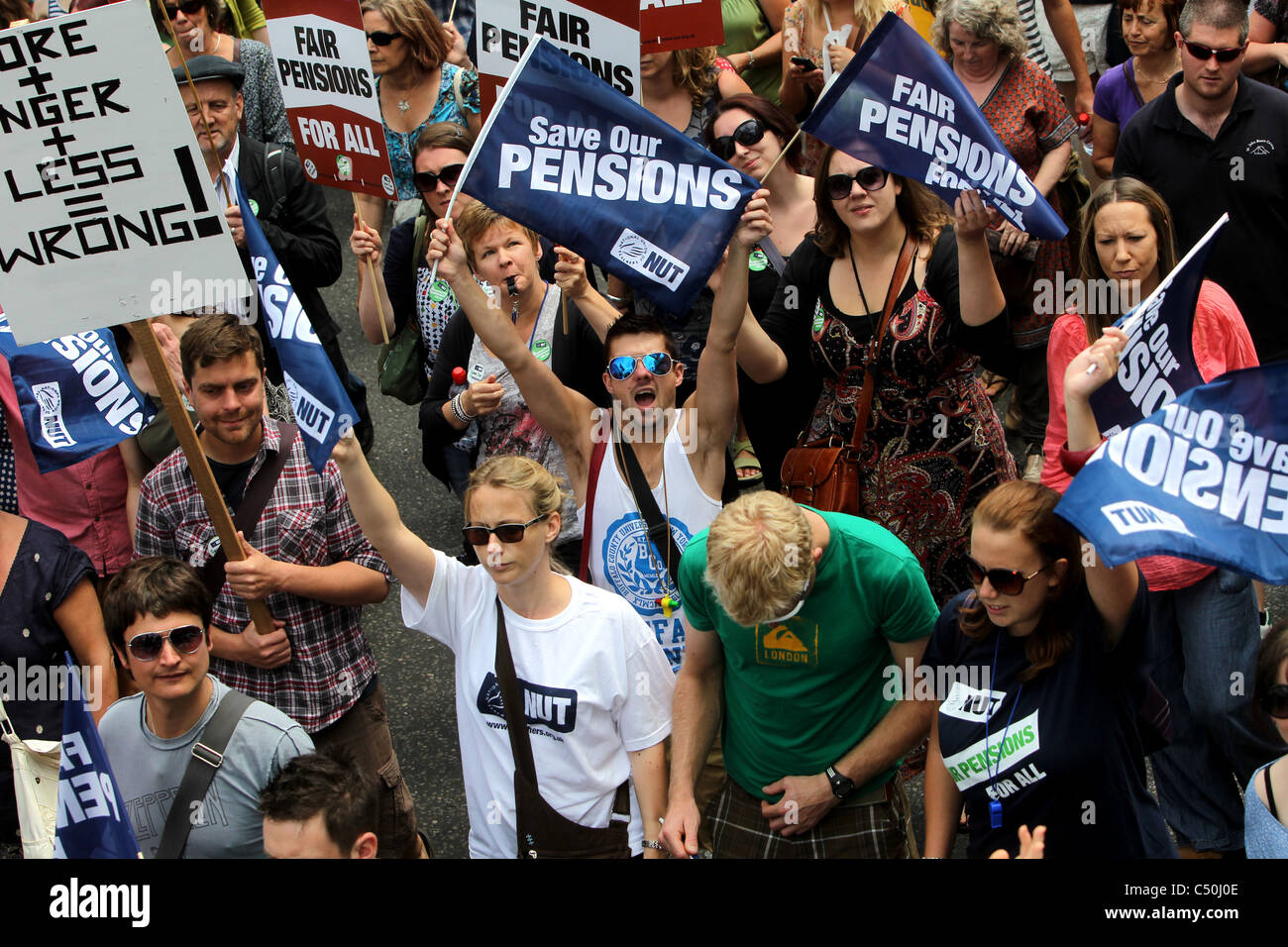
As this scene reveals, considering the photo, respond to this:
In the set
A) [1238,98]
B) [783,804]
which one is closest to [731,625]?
[783,804]

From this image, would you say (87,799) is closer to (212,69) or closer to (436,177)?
(436,177)

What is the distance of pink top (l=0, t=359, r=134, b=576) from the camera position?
16.6 feet

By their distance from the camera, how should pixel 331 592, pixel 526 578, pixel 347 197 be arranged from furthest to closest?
1. pixel 347 197
2. pixel 331 592
3. pixel 526 578

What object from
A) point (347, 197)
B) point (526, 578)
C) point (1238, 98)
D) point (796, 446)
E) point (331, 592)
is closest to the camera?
point (526, 578)

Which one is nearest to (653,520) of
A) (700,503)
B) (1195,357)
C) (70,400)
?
(700,503)

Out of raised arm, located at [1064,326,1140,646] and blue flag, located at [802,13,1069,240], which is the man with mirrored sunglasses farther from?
blue flag, located at [802,13,1069,240]

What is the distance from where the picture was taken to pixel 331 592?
4383 mm

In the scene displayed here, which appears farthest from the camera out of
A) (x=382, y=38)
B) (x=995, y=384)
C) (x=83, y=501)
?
(x=995, y=384)

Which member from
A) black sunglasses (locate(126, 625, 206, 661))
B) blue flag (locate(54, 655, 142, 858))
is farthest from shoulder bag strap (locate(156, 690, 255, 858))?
blue flag (locate(54, 655, 142, 858))

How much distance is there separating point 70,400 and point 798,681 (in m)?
2.59

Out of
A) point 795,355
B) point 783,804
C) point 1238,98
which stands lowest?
point 783,804

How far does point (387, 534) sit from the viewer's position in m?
3.97
